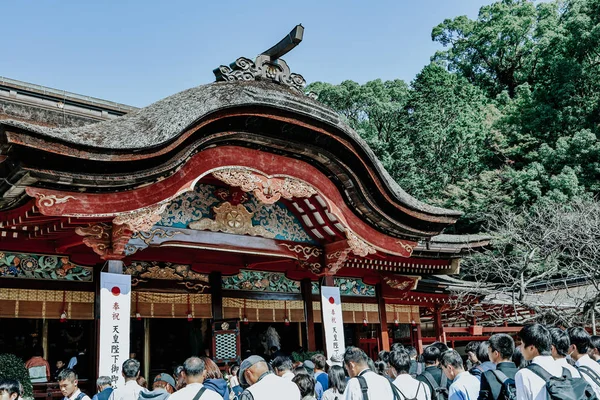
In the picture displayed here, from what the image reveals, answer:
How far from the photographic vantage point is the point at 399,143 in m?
28.5

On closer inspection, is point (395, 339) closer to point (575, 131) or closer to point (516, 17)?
point (575, 131)

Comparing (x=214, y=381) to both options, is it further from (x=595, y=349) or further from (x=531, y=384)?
(x=595, y=349)

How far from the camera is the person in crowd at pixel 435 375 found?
555 cm

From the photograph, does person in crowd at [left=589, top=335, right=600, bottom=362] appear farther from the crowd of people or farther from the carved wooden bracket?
the carved wooden bracket

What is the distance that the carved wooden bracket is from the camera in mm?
7531

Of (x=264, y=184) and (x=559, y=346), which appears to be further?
(x=264, y=184)

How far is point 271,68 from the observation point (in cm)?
961

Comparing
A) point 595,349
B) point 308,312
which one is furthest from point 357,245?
point 595,349

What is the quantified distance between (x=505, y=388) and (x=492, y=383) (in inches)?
5.3

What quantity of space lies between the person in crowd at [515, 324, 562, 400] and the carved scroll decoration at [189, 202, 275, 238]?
5.93 metres

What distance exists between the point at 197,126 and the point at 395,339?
11.2 m

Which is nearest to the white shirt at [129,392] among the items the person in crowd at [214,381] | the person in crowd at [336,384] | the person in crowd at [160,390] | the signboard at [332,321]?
the person in crowd at [160,390]

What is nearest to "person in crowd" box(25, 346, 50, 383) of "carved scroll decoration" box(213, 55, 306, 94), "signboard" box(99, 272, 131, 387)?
"signboard" box(99, 272, 131, 387)

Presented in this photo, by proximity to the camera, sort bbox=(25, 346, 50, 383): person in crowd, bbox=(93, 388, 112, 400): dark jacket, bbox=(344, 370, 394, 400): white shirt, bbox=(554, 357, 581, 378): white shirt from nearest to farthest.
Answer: bbox=(554, 357, 581, 378): white shirt → bbox=(344, 370, 394, 400): white shirt → bbox=(93, 388, 112, 400): dark jacket → bbox=(25, 346, 50, 383): person in crowd
